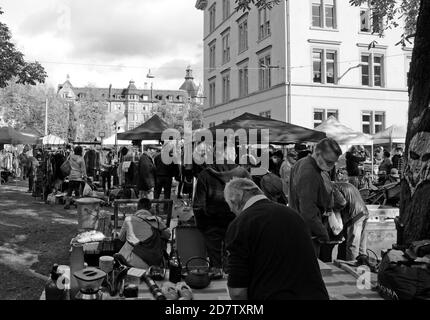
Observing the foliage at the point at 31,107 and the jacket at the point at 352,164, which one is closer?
the jacket at the point at 352,164

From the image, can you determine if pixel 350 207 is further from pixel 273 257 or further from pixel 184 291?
pixel 273 257

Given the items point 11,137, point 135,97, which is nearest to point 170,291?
point 11,137

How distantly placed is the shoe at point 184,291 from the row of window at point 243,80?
77.1 ft

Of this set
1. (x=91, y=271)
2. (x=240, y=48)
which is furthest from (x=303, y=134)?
(x=240, y=48)

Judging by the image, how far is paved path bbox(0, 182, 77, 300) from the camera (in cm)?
579

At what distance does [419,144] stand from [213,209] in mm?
2471

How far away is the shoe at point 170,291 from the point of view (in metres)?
3.83

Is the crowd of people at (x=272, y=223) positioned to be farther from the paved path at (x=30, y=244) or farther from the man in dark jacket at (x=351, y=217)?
the paved path at (x=30, y=244)

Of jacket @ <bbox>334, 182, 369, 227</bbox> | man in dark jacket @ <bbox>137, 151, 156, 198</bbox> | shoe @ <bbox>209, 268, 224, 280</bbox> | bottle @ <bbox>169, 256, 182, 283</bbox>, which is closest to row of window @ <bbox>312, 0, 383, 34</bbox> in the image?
man in dark jacket @ <bbox>137, 151, 156, 198</bbox>

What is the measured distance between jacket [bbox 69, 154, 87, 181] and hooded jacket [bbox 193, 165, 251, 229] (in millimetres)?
7955

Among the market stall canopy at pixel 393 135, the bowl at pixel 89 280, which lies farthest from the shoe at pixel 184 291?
the market stall canopy at pixel 393 135
